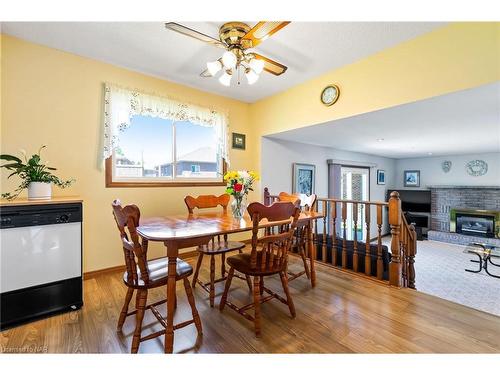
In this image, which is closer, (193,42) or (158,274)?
(158,274)

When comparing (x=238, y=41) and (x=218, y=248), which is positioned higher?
(x=238, y=41)

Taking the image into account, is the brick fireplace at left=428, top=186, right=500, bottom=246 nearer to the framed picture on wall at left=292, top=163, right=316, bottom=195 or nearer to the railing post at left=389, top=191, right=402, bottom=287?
the framed picture on wall at left=292, top=163, right=316, bottom=195

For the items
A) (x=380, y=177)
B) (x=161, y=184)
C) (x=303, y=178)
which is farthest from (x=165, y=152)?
(x=380, y=177)

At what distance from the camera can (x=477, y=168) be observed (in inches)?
245

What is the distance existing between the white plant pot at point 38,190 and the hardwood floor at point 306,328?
0.98 meters

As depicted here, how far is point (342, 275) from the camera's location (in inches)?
103

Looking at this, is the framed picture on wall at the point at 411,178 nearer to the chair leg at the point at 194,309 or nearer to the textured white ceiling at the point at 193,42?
the textured white ceiling at the point at 193,42

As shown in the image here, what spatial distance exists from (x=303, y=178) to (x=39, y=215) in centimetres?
383

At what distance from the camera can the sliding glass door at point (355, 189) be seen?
573 cm

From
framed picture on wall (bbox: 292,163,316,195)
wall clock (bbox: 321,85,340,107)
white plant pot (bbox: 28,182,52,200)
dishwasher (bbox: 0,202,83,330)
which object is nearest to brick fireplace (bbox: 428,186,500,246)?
framed picture on wall (bbox: 292,163,316,195)

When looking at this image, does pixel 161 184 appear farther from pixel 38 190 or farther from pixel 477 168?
pixel 477 168

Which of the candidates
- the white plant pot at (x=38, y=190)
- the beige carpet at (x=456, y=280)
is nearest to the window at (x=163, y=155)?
the white plant pot at (x=38, y=190)

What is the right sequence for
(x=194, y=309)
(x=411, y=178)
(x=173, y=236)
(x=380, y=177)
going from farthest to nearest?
(x=411, y=178) → (x=380, y=177) → (x=194, y=309) → (x=173, y=236)
